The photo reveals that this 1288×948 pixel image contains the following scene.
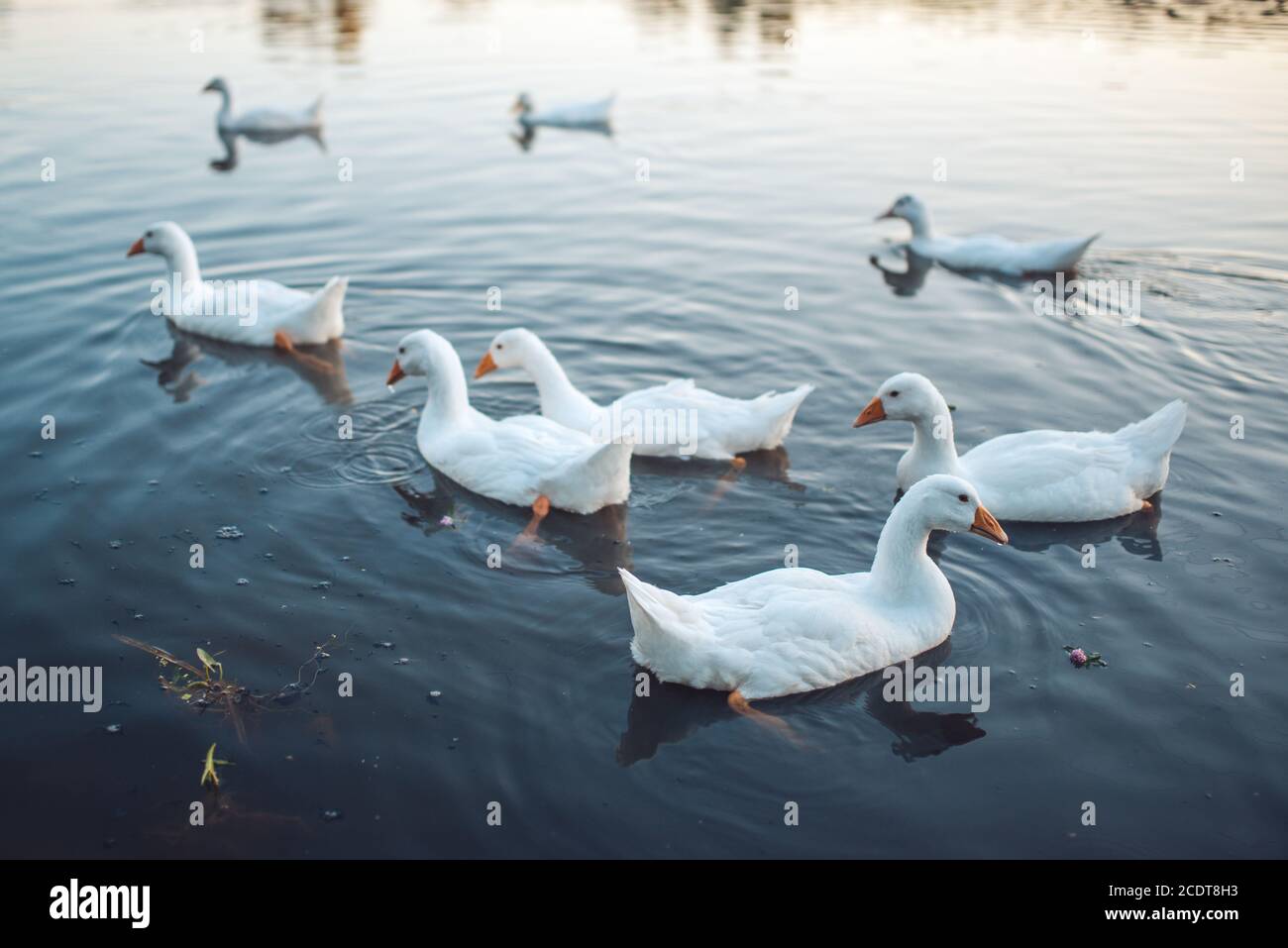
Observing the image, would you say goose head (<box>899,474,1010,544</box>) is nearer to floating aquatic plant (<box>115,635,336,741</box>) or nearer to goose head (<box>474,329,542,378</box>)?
floating aquatic plant (<box>115,635,336,741</box>)

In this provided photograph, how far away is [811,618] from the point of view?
707 cm

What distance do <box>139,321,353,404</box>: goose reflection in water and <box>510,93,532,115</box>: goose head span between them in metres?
11.2

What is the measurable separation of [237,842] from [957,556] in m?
5.32

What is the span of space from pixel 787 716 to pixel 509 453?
3.69 metres

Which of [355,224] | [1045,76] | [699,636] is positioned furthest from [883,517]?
[1045,76]

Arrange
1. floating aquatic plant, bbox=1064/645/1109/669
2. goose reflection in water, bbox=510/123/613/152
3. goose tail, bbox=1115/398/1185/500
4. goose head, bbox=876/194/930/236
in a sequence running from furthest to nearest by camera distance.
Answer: goose reflection in water, bbox=510/123/613/152, goose head, bbox=876/194/930/236, goose tail, bbox=1115/398/1185/500, floating aquatic plant, bbox=1064/645/1109/669

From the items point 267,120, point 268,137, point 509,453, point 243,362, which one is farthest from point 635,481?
point 268,137

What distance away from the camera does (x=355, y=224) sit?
17.2 meters

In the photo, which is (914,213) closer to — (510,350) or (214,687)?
(510,350)

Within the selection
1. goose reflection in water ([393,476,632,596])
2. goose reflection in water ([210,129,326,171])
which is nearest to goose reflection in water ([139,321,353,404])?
goose reflection in water ([393,476,632,596])

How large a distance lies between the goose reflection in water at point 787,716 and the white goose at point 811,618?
0.07 metres

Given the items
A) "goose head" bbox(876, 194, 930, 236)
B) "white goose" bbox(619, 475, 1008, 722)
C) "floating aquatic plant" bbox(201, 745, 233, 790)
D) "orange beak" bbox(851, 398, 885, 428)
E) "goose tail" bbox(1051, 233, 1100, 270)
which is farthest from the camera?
"goose head" bbox(876, 194, 930, 236)

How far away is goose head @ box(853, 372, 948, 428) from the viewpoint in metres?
9.34
